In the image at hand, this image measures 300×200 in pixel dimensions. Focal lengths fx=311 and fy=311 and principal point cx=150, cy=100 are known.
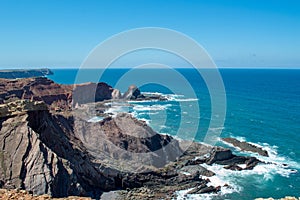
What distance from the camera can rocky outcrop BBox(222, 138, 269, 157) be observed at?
65688 mm

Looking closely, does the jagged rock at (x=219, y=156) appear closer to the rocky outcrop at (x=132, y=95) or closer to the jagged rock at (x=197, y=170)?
the jagged rock at (x=197, y=170)

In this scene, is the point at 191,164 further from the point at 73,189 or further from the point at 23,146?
the point at 23,146

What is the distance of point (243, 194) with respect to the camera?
46.0 metres

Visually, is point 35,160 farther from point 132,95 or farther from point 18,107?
point 132,95

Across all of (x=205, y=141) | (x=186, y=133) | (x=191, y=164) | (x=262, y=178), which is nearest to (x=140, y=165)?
(x=191, y=164)

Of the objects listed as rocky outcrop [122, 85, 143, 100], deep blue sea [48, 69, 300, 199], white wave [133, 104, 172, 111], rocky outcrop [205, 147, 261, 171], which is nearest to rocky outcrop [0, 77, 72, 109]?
deep blue sea [48, 69, 300, 199]

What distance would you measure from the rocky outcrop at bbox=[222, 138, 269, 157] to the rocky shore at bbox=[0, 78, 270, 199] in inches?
278

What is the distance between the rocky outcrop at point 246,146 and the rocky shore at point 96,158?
7049mm

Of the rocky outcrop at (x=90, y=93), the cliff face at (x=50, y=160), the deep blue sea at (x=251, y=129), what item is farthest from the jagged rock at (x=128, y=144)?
the rocky outcrop at (x=90, y=93)

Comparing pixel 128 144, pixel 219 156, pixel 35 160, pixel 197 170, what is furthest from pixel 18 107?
pixel 219 156

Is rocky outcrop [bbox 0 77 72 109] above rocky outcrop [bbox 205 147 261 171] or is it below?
above

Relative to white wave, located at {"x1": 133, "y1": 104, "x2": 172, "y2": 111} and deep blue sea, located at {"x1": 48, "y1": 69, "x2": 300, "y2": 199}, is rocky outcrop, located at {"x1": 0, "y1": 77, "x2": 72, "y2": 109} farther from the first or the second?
white wave, located at {"x1": 133, "y1": 104, "x2": 172, "y2": 111}

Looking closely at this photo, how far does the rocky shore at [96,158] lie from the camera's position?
31.3 m

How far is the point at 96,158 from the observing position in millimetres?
48219
